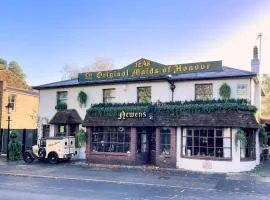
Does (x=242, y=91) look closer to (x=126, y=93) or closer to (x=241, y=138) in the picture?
(x=241, y=138)

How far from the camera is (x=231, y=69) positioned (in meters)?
25.3

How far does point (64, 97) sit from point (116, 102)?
544 cm

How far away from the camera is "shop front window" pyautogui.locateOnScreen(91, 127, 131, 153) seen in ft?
79.3

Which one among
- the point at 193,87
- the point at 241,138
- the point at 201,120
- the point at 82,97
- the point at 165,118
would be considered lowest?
the point at 241,138

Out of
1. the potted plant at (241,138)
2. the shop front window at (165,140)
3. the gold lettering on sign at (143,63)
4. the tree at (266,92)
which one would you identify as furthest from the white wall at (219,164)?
the tree at (266,92)

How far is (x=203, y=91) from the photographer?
24.1m

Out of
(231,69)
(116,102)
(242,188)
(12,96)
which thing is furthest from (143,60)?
(12,96)

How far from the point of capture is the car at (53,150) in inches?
965

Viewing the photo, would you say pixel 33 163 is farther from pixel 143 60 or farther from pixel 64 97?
pixel 143 60

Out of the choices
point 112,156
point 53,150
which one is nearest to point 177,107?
point 112,156

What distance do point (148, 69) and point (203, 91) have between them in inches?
174

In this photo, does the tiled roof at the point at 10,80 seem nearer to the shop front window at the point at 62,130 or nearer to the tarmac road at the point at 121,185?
the shop front window at the point at 62,130

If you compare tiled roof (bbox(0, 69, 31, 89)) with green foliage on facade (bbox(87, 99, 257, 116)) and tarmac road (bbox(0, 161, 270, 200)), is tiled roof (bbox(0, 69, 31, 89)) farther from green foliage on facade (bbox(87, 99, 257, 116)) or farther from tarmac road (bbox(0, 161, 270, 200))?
tarmac road (bbox(0, 161, 270, 200))

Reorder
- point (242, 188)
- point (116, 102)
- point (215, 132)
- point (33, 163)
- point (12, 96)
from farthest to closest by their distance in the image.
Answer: point (12, 96), point (116, 102), point (33, 163), point (215, 132), point (242, 188)
